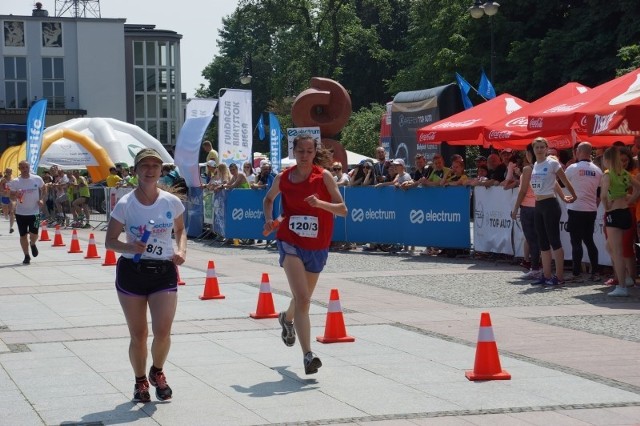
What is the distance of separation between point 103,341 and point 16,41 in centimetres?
8251

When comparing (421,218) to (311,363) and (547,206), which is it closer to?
(547,206)

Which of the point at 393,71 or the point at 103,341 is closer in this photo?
the point at 103,341

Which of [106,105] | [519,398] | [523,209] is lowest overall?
[519,398]

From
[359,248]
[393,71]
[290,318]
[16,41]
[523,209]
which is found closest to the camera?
[290,318]

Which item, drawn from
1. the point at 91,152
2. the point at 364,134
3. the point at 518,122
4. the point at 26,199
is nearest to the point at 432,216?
the point at 518,122

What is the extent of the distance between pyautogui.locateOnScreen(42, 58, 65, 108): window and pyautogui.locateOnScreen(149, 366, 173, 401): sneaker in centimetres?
8351

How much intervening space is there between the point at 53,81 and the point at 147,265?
3346 inches

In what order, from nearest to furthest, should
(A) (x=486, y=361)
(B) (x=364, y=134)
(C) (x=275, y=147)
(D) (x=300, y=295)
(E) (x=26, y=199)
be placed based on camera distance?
(A) (x=486, y=361) → (D) (x=300, y=295) → (E) (x=26, y=199) → (C) (x=275, y=147) → (B) (x=364, y=134)

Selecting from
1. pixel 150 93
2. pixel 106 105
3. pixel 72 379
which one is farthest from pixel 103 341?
pixel 150 93

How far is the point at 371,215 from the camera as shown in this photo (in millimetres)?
21375

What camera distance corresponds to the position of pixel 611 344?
9.84m

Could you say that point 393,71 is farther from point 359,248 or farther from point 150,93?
point 359,248

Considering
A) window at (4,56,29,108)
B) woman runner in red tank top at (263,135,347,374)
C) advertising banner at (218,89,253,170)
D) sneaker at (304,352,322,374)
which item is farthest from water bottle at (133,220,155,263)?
window at (4,56,29,108)

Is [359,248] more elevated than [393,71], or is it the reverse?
[393,71]
